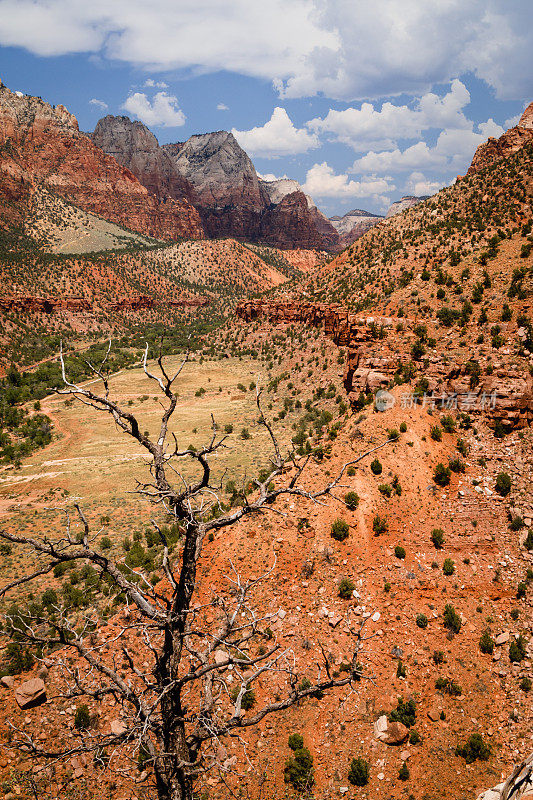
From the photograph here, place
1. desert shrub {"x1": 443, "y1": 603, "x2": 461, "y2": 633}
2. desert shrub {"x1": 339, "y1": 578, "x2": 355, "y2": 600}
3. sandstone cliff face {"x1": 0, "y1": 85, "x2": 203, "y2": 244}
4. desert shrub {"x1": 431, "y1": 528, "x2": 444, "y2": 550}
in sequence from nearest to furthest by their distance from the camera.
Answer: desert shrub {"x1": 443, "y1": 603, "x2": 461, "y2": 633} < desert shrub {"x1": 339, "y1": 578, "x2": 355, "y2": 600} < desert shrub {"x1": 431, "y1": 528, "x2": 444, "y2": 550} < sandstone cliff face {"x1": 0, "y1": 85, "x2": 203, "y2": 244}

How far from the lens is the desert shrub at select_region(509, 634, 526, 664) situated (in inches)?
524

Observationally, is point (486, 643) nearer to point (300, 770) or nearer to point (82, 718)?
point (300, 770)

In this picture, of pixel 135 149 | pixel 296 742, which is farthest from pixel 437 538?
pixel 135 149

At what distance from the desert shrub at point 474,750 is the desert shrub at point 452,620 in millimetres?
3089

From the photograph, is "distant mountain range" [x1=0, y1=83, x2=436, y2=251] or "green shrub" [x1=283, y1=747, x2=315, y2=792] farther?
"distant mountain range" [x1=0, y1=83, x2=436, y2=251]

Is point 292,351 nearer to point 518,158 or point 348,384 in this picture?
point 348,384

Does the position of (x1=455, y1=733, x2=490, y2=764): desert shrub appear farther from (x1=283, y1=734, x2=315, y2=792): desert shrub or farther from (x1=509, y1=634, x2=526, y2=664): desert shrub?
(x1=283, y1=734, x2=315, y2=792): desert shrub

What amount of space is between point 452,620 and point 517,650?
6.49 feet

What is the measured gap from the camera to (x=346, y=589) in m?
15.3

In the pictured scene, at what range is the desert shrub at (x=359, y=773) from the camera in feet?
36.6

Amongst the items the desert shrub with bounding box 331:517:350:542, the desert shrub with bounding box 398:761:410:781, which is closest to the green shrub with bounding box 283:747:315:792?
the desert shrub with bounding box 398:761:410:781

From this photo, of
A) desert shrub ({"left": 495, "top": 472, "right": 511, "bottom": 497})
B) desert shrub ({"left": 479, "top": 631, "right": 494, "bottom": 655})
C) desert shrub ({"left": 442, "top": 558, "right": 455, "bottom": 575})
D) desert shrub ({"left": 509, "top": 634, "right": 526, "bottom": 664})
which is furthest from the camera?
desert shrub ({"left": 495, "top": 472, "right": 511, "bottom": 497})

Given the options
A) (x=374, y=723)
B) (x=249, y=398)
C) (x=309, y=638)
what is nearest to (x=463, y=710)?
(x=374, y=723)

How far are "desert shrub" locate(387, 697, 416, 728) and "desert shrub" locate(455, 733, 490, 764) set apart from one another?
1.31 meters
